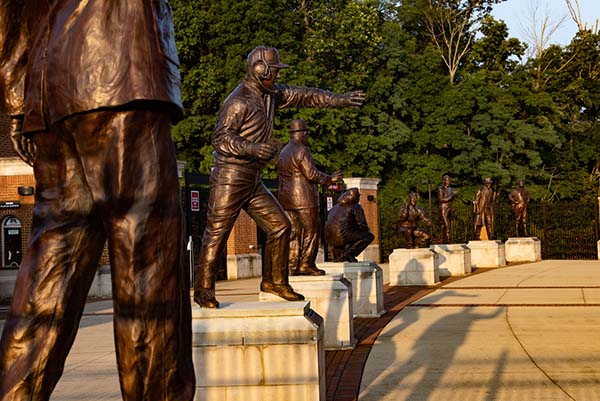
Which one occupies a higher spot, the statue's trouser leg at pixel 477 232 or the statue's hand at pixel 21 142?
the statue's hand at pixel 21 142

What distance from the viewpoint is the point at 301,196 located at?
9672 millimetres

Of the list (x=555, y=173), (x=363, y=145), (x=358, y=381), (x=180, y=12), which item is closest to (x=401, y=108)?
(x=363, y=145)

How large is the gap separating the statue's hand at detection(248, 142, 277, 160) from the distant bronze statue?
3.35 m

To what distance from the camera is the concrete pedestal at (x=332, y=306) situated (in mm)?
9023

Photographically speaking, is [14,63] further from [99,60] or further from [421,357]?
[421,357]

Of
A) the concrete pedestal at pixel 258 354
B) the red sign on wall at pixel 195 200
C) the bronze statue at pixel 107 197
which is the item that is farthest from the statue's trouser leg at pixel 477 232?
the bronze statue at pixel 107 197

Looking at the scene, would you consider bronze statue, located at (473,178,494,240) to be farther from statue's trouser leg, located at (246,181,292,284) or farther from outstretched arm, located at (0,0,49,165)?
outstretched arm, located at (0,0,49,165)

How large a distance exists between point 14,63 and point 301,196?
6.65 meters

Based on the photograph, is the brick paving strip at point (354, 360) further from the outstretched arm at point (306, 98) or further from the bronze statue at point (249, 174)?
the outstretched arm at point (306, 98)

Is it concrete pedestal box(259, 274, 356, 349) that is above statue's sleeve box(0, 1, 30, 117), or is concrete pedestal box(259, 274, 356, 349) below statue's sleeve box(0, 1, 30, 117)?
below

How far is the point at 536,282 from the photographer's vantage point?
18078mm

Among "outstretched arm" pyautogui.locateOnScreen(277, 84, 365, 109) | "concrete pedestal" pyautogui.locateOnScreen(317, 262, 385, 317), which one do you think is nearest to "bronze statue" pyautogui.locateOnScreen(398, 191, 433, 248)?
"concrete pedestal" pyautogui.locateOnScreen(317, 262, 385, 317)

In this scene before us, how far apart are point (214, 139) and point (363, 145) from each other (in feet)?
99.8

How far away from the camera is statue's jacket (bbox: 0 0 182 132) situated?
2883mm
